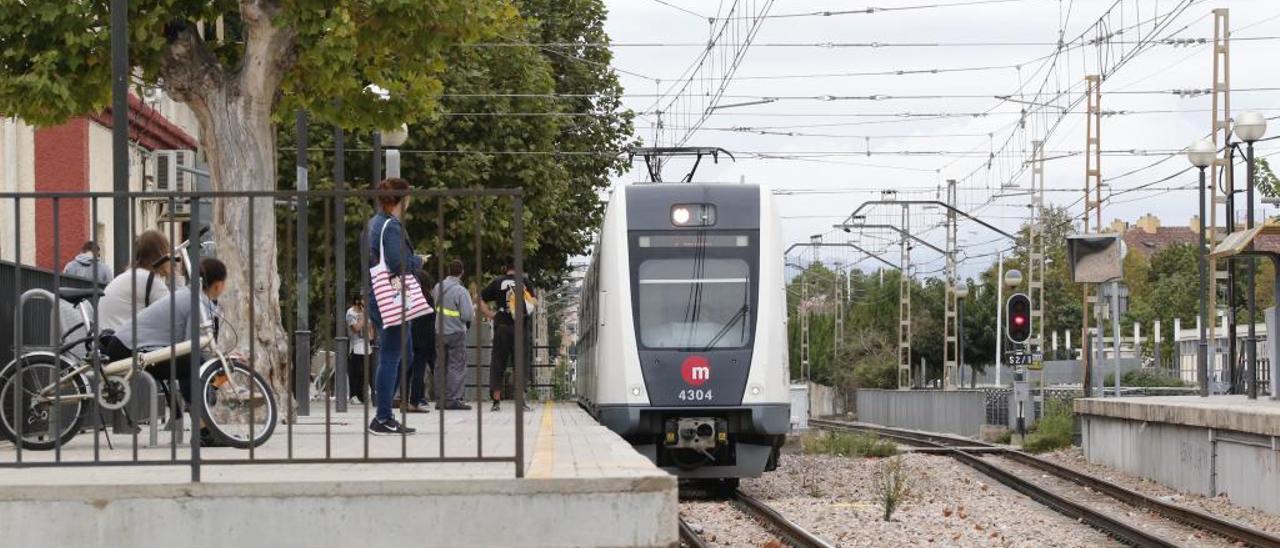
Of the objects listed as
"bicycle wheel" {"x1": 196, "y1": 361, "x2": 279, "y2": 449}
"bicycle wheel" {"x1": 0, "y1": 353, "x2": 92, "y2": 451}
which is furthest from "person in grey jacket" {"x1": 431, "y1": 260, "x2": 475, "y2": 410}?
"bicycle wheel" {"x1": 0, "y1": 353, "x2": 92, "y2": 451}

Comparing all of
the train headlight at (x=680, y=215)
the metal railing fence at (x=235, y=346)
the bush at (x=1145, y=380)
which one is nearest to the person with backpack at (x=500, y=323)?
the train headlight at (x=680, y=215)

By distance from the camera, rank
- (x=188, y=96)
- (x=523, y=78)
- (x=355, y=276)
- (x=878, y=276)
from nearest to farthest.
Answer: (x=188, y=96), (x=355, y=276), (x=523, y=78), (x=878, y=276)

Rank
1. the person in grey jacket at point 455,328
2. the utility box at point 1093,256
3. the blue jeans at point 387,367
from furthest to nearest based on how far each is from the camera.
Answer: the utility box at point 1093,256 → the person in grey jacket at point 455,328 → the blue jeans at point 387,367

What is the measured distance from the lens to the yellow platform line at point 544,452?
9.60m

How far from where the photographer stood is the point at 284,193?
9.21m

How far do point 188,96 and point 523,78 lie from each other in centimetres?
2337

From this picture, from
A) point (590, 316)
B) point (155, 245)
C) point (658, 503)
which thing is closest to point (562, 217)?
point (590, 316)

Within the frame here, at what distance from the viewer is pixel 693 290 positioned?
19875 millimetres

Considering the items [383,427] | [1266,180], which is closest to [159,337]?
[383,427]

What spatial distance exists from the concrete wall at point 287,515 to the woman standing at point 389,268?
1.93 ft

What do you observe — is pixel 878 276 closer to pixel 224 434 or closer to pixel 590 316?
pixel 590 316

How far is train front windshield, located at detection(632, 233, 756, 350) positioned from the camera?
64.5 feet

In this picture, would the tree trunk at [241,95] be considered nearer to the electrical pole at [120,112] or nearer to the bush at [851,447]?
the electrical pole at [120,112]

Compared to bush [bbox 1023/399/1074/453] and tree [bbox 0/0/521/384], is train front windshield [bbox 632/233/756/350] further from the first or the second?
bush [bbox 1023/399/1074/453]
